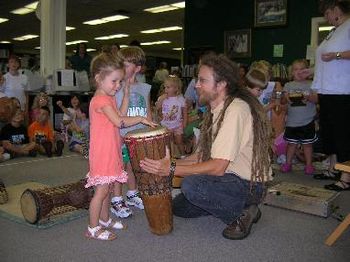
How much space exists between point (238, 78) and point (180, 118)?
268 centimetres

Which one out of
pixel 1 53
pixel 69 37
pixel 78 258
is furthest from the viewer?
pixel 69 37

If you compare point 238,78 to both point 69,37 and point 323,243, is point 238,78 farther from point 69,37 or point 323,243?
point 69,37

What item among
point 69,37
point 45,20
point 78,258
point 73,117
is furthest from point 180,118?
point 69,37

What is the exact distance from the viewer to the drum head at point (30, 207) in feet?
8.38

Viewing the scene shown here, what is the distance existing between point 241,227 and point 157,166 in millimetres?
662

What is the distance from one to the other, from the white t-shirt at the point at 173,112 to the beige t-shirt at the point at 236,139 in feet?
8.49

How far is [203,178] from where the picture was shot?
2.49m

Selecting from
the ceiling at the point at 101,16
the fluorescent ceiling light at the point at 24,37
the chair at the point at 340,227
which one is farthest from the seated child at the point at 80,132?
the fluorescent ceiling light at the point at 24,37

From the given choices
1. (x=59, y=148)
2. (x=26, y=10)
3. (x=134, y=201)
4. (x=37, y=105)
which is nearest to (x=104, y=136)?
(x=134, y=201)

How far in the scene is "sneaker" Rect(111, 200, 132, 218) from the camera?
284 centimetres

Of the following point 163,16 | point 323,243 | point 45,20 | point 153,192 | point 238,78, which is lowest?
point 323,243

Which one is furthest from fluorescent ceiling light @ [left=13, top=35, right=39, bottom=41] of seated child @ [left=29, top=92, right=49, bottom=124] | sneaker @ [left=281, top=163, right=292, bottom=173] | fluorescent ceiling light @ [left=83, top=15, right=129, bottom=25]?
sneaker @ [left=281, top=163, right=292, bottom=173]

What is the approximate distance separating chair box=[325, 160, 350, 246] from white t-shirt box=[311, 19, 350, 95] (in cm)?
Result: 139

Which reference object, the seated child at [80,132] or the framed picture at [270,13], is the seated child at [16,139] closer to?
the seated child at [80,132]
